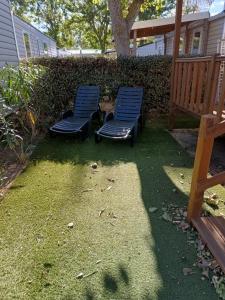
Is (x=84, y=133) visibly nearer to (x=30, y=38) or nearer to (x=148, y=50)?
(x=30, y=38)

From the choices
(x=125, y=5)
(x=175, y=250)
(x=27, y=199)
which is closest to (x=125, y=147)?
(x=27, y=199)

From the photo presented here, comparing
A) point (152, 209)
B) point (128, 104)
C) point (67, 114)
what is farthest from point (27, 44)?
point (152, 209)

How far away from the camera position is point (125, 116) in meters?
5.86

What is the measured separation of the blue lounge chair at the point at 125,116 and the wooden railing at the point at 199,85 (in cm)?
→ 95

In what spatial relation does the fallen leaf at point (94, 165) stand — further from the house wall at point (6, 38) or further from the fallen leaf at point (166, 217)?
the house wall at point (6, 38)

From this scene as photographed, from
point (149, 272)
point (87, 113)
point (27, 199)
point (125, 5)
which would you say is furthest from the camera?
point (125, 5)

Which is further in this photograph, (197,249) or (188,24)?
(188,24)

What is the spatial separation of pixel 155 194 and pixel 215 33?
360 inches

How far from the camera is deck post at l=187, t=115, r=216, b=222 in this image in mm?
2267

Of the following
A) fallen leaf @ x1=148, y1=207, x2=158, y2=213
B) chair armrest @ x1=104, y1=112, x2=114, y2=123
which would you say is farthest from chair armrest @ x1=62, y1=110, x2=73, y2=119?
fallen leaf @ x1=148, y1=207, x2=158, y2=213

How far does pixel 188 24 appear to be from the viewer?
38.8 ft

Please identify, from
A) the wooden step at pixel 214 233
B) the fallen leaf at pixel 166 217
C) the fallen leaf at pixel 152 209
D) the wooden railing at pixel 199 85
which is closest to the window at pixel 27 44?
the wooden railing at pixel 199 85

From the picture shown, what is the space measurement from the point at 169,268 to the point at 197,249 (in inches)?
15.4

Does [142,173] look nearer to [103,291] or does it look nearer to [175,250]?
[175,250]
